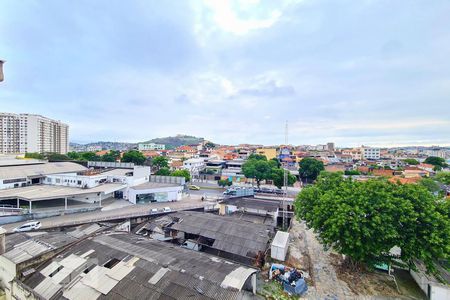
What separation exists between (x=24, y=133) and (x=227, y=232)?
95289 millimetres

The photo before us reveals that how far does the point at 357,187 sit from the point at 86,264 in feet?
57.0

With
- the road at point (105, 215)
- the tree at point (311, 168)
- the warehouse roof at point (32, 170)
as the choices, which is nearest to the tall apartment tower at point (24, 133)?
the warehouse roof at point (32, 170)

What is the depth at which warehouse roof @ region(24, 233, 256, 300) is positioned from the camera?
987 cm

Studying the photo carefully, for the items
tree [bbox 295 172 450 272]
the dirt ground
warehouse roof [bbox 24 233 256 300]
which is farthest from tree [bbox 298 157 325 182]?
warehouse roof [bbox 24 233 256 300]

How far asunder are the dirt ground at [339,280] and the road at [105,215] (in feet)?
47.4

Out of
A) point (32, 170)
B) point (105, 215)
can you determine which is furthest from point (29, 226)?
point (32, 170)

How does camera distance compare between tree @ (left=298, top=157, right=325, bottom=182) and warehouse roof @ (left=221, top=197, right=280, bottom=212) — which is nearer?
warehouse roof @ (left=221, top=197, right=280, bottom=212)

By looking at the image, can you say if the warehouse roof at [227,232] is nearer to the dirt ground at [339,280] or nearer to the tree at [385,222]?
the dirt ground at [339,280]

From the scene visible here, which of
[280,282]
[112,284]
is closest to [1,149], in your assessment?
[112,284]

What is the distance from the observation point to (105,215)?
23.1 meters

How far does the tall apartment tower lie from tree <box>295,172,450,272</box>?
10067cm

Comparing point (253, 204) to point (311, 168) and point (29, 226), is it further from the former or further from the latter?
point (311, 168)

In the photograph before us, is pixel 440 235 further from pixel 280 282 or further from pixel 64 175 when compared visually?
pixel 64 175

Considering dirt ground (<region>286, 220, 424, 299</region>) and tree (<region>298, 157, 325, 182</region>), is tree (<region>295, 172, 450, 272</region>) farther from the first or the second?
tree (<region>298, 157, 325, 182</region>)
